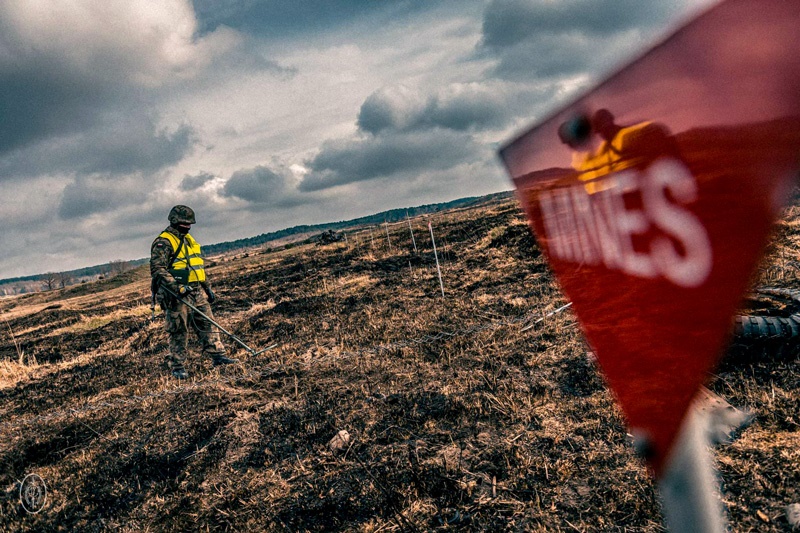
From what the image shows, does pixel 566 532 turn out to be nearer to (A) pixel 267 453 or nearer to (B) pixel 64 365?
(A) pixel 267 453

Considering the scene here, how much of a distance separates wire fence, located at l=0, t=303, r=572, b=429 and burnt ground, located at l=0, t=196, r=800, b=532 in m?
0.04

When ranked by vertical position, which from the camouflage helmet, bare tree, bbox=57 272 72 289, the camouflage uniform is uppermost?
bare tree, bbox=57 272 72 289

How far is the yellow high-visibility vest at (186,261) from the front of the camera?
6676mm

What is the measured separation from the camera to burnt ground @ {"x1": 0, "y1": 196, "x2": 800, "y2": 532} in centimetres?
279

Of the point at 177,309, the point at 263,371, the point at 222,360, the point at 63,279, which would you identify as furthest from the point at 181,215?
the point at 63,279

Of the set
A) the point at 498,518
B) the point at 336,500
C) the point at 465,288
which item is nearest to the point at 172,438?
the point at 336,500

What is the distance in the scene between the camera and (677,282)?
1.89ft

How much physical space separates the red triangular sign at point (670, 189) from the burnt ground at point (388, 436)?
0.74ft

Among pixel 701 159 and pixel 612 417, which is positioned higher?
pixel 701 159

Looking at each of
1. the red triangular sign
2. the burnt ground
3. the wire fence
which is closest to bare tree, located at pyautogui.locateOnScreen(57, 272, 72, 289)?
the burnt ground

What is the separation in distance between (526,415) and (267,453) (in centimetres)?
245

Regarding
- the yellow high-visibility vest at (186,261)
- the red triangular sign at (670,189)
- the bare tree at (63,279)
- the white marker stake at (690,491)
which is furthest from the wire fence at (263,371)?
the bare tree at (63,279)

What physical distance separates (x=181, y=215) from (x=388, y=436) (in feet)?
16.5

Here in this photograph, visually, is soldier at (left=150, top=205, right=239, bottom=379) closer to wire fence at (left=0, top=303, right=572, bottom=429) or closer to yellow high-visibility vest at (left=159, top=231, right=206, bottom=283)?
yellow high-visibility vest at (left=159, top=231, right=206, bottom=283)
